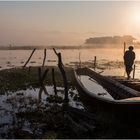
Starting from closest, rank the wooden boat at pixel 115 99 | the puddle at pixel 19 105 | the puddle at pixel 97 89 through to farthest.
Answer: the wooden boat at pixel 115 99
the puddle at pixel 19 105
the puddle at pixel 97 89

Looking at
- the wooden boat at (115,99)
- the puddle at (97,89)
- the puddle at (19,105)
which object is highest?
the wooden boat at (115,99)

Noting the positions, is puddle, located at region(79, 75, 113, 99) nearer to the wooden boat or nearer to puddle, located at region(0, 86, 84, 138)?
the wooden boat

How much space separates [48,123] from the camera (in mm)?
13938

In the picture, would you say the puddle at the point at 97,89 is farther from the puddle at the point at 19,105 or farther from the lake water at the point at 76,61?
the lake water at the point at 76,61

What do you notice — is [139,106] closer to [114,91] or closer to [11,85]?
[114,91]

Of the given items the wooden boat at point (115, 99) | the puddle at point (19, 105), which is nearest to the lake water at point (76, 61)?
the puddle at point (19, 105)

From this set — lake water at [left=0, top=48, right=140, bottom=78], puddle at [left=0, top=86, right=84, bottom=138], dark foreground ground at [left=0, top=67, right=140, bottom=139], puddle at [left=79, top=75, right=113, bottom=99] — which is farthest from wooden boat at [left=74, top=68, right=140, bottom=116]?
lake water at [left=0, top=48, right=140, bottom=78]

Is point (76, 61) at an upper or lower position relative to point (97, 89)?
lower

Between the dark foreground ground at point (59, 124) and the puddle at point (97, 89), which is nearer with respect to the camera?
the dark foreground ground at point (59, 124)

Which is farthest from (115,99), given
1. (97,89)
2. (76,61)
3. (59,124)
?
(76,61)

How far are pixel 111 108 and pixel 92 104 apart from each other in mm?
2664

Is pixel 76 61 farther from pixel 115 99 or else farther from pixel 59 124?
pixel 59 124

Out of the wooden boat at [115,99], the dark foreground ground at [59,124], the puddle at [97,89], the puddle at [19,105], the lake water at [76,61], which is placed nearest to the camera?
the wooden boat at [115,99]

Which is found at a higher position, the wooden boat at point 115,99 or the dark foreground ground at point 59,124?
the wooden boat at point 115,99
